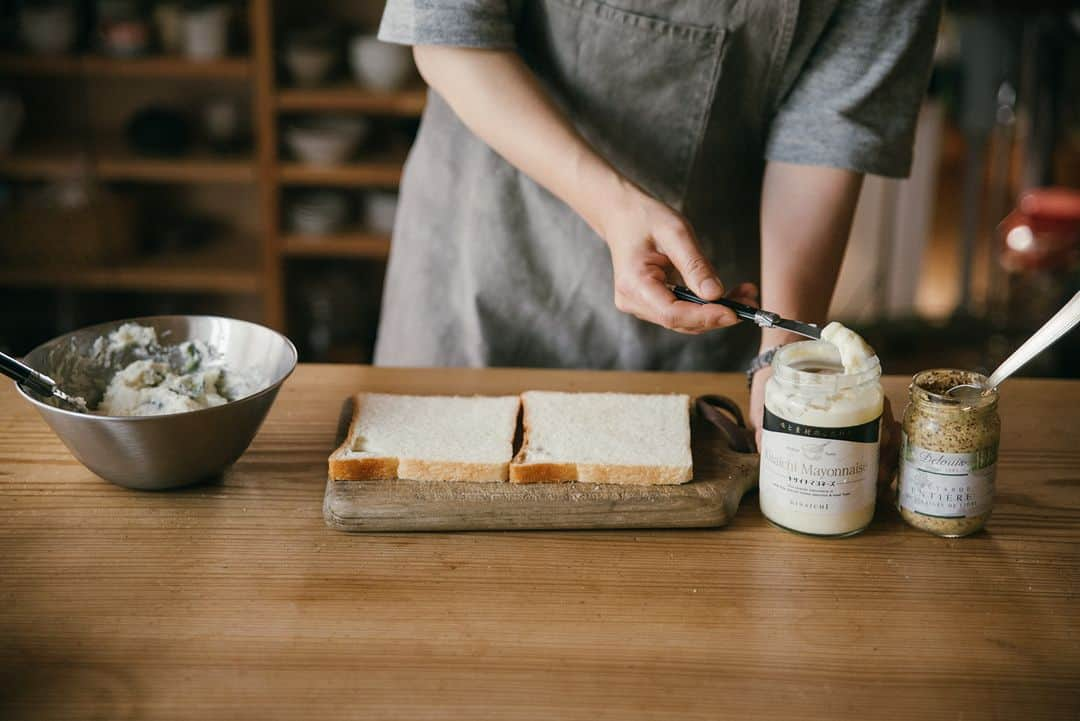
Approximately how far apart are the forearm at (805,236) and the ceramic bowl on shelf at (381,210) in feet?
5.63

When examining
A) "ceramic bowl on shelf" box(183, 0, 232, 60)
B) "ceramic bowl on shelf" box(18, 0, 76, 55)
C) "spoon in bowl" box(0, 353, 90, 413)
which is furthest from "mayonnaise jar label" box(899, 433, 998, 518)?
"ceramic bowl on shelf" box(18, 0, 76, 55)

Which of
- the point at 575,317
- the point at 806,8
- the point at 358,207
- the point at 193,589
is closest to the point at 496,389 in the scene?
the point at 575,317

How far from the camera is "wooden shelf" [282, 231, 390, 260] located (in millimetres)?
2928

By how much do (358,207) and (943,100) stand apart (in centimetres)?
209

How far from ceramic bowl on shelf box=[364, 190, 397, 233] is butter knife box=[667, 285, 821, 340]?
1962 millimetres

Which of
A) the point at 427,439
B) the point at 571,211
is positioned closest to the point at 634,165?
the point at 571,211

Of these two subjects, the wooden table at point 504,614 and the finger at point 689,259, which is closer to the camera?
the wooden table at point 504,614

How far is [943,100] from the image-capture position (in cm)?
374

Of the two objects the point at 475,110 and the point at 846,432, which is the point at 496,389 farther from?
the point at 846,432

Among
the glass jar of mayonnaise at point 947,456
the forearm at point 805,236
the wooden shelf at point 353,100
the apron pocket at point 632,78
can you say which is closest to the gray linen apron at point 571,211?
the apron pocket at point 632,78

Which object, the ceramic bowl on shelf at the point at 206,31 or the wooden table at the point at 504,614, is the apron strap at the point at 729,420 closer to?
the wooden table at the point at 504,614

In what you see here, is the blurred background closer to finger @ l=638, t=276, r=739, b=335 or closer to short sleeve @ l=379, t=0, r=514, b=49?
short sleeve @ l=379, t=0, r=514, b=49

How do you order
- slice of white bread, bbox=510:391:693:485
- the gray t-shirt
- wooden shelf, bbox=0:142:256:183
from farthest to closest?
1. wooden shelf, bbox=0:142:256:183
2. the gray t-shirt
3. slice of white bread, bbox=510:391:693:485

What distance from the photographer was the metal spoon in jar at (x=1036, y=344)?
2.95ft
